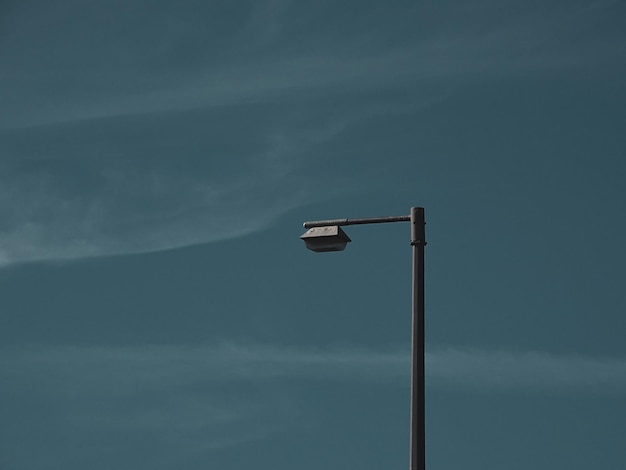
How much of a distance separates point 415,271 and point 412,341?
37.2 inches

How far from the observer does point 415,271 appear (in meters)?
18.8

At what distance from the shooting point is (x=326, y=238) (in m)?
20.0

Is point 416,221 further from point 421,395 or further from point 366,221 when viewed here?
point 421,395

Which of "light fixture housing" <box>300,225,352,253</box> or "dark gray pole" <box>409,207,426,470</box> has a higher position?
"light fixture housing" <box>300,225,352,253</box>

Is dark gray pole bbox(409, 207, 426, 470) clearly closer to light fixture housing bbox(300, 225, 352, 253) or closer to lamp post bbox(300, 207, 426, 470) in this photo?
lamp post bbox(300, 207, 426, 470)

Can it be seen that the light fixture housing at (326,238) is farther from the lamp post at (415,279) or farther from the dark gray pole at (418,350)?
the dark gray pole at (418,350)

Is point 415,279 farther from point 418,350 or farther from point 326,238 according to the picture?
point 326,238

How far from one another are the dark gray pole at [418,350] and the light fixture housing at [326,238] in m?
1.29

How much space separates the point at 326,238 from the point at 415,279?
175cm

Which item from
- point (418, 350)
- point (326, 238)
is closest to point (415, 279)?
point (418, 350)

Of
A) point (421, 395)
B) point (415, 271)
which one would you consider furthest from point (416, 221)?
point (421, 395)

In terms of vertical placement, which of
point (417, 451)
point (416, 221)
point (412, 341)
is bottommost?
point (417, 451)

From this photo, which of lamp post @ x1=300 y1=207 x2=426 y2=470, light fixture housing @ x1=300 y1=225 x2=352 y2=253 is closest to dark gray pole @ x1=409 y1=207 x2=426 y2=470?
lamp post @ x1=300 y1=207 x2=426 y2=470

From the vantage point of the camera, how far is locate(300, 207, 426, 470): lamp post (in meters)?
17.9
